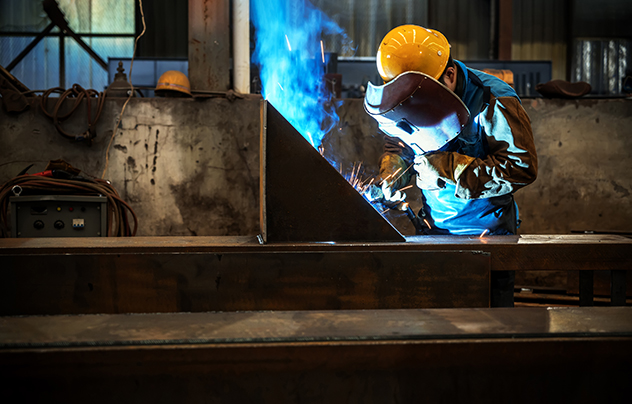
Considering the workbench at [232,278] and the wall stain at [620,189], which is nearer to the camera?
the workbench at [232,278]

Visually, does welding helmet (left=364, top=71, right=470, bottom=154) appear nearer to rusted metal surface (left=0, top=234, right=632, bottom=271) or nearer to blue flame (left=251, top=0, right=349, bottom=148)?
blue flame (left=251, top=0, right=349, bottom=148)

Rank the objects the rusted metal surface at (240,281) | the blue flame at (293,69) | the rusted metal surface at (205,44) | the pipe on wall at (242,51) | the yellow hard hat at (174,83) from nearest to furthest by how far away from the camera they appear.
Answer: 1. the rusted metal surface at (240,281)
2. the blue flame at (293,69)
3. the yellow hard hat at (174,83)
4. the rusted metal surface at (205,44)
5. the pipe on wall at (242,51)

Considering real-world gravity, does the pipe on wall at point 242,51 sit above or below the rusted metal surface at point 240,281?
above

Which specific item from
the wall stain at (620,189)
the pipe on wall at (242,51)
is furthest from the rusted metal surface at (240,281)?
the wall stain at (620,189)

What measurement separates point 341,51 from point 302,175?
7884 millimetres

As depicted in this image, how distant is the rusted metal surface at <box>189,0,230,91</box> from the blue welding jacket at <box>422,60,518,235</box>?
2.54 meters

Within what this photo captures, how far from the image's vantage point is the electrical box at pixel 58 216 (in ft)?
9.07

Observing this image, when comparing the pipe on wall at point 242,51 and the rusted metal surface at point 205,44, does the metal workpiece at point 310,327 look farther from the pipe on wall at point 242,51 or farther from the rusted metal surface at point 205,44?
the pipe on wall at point 242,51

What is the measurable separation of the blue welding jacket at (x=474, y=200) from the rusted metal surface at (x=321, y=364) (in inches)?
A: 46.4

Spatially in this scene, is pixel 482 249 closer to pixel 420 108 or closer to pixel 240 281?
pixel 420 108

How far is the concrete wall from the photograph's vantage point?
140 inches

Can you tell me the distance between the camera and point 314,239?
1480mm

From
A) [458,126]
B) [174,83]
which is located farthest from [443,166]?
[174,83]

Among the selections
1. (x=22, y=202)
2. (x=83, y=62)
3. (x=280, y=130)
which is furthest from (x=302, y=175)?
(x=83, y=62)
